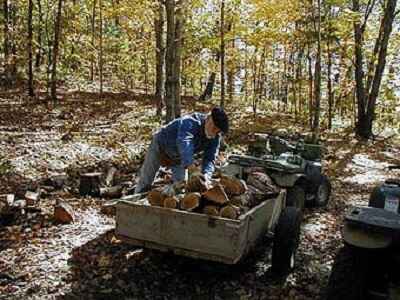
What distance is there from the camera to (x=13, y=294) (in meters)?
4.50

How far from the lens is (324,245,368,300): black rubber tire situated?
3455 mm

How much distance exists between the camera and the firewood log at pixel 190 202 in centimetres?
464

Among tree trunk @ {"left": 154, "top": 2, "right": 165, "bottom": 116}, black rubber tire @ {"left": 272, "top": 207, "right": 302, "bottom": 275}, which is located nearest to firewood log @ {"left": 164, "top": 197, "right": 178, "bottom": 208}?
black rubber tire @ {"left": 272, "top": 207, "right": 302, "bottom": 275}

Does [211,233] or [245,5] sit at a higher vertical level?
[245,5]

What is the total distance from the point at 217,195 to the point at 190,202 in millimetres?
282

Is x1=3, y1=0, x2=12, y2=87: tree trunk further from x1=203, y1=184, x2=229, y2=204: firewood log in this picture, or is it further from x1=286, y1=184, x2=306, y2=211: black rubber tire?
x1=203, y1=184, x2=229, y2=204: firewood log

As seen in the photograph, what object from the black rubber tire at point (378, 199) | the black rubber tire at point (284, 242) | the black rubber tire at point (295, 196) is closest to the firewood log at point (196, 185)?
the black rubber tire at point (284, 242)

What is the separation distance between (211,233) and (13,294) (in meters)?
2.03

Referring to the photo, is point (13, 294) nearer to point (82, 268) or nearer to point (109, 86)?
point (82, 268)

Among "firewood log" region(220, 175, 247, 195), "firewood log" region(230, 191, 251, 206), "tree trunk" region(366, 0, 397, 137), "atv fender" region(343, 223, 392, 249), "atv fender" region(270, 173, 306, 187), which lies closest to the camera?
"atv fender" region(343, 223, 392, 249)

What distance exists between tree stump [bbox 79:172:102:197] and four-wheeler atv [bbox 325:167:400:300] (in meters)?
4.72

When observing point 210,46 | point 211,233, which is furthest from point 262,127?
point 211,233

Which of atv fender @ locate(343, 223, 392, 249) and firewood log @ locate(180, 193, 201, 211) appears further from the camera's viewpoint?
firewood log @ locate(180, 193, 201, 211)

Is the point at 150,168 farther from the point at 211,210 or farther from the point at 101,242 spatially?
the point at 211,210
